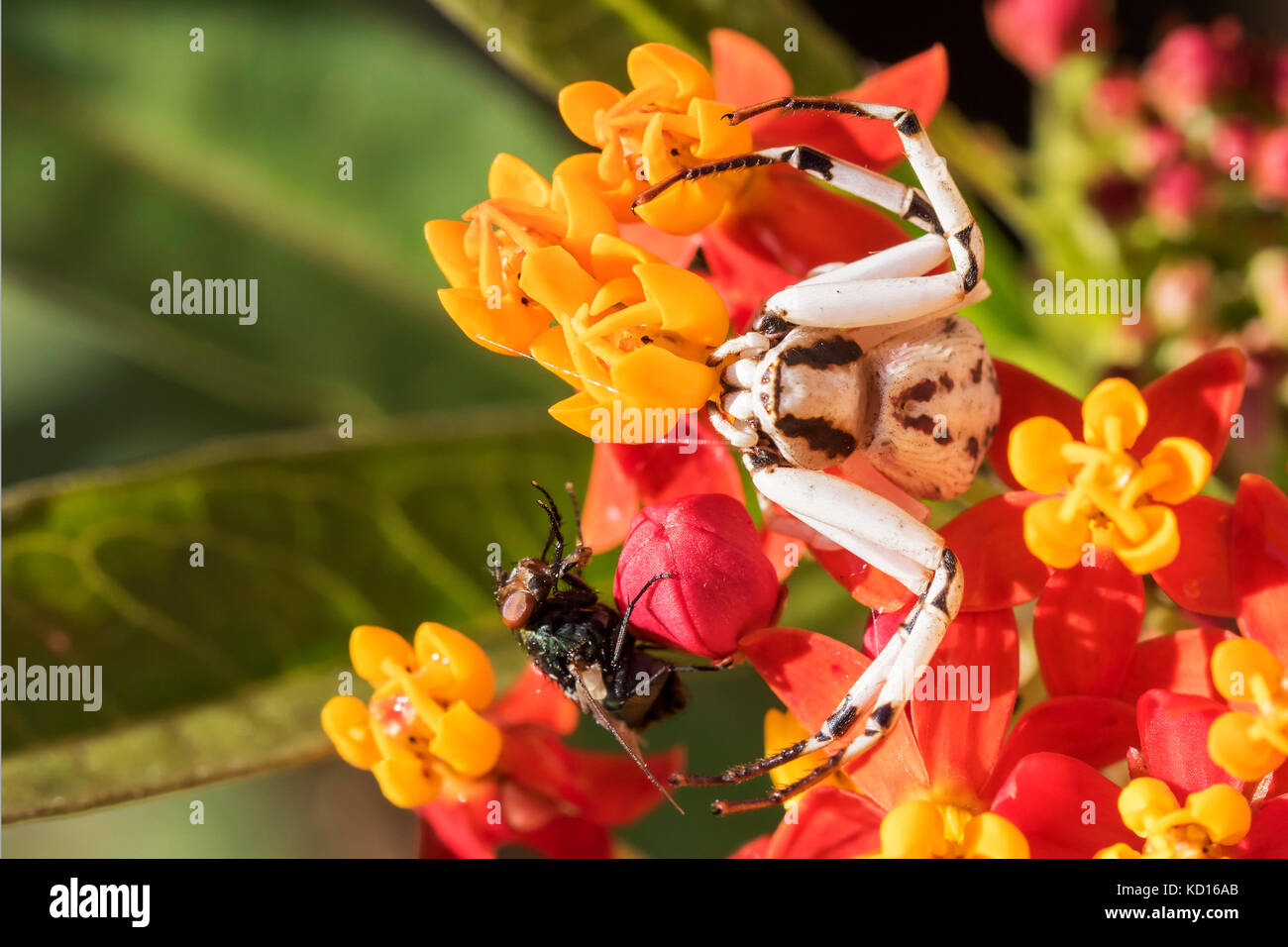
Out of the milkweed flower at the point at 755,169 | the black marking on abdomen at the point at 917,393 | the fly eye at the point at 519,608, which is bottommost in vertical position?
the fly eye at the point at 519,608

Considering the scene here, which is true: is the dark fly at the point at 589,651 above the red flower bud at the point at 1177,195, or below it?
below

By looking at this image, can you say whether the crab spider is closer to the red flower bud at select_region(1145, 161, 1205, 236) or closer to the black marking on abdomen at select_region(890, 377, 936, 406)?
the black marking on abdomen at select_region(890, 377, 936, 406)

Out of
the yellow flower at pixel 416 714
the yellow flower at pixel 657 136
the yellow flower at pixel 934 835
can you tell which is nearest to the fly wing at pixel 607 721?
the yellow flower at pixel 416 714

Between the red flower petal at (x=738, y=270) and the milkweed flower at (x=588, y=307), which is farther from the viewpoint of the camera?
the red flower petal at (x=738, y=270)

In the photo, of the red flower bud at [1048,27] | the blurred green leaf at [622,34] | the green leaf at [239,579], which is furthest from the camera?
the red flower bud at [1048,27]

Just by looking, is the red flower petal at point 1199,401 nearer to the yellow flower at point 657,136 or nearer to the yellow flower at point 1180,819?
the yellow flower at point 1180,819

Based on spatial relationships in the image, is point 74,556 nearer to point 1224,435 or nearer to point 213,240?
point 213,240
